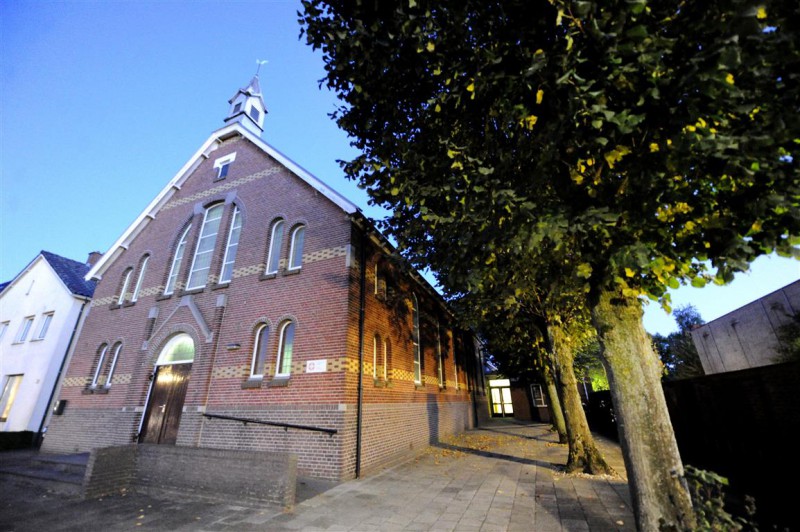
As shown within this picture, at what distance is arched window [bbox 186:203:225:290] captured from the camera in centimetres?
1277

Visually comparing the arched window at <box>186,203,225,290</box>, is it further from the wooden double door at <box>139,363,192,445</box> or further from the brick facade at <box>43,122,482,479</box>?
the wooden double door at <box>139,363,192,445</box>

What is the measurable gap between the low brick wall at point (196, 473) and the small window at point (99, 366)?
7.44m

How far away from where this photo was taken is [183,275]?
12828mm

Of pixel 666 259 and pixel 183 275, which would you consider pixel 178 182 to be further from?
pixel 666 259

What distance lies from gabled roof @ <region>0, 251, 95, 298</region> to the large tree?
68.0ft

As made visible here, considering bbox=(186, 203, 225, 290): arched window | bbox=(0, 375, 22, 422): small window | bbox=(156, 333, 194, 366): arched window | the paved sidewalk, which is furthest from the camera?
bbox=(0, 375, 22, 422): small window

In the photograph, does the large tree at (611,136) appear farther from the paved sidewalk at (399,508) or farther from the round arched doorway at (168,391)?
the round arched doorway at (168,391)

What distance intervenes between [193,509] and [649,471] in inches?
306

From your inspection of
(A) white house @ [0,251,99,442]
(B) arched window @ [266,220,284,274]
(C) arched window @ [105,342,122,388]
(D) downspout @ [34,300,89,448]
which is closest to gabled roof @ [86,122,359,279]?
(B) arched window @ [266,220,284,274]

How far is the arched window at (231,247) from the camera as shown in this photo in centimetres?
1208

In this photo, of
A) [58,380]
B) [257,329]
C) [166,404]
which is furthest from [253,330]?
[58,380]

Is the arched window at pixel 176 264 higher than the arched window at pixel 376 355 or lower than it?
higher

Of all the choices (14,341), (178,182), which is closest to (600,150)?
(178,182)

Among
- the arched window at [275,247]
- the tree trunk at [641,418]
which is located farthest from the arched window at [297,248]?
the tree trunk at [641,418]
